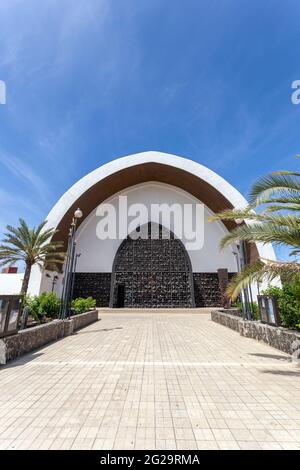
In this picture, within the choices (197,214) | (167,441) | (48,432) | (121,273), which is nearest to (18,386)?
(48,432)

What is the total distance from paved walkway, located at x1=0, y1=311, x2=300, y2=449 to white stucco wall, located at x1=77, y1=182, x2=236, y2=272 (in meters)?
Result: 16.9

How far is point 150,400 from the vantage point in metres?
3.19

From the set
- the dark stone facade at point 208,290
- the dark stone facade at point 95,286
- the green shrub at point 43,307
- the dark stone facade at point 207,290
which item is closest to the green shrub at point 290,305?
the green shrub at point 43,307

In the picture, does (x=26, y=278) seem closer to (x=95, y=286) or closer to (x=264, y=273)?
(x=95, y=286)

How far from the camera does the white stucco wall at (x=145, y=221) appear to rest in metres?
22.5

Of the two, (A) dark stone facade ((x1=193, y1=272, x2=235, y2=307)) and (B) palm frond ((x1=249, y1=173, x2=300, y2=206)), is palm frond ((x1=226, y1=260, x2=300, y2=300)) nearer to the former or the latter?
(B) palm frond ((x1=249, y1=173, x2=300, y2=206))

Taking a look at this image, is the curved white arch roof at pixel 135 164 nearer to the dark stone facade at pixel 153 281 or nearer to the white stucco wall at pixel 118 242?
the white stucco wall at pixel 118 242

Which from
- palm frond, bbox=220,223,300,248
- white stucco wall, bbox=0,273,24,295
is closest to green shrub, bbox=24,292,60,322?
palm frond, bbox=220,223,300,248

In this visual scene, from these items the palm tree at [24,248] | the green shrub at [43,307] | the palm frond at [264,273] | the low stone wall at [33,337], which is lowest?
the low stone wall at [33,337]

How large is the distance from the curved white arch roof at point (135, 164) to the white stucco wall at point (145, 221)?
303 cm

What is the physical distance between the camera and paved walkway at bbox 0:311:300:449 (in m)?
2.30

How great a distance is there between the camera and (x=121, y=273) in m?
22.1

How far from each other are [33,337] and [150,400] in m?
4.42
